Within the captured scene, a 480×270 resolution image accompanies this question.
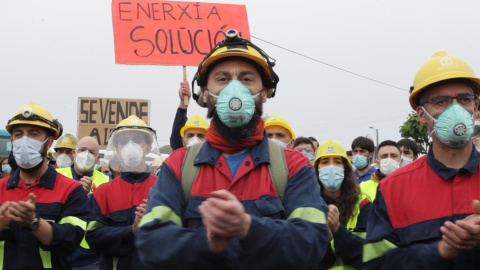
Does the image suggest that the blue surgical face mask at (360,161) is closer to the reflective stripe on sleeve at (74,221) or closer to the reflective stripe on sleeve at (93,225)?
the reflective stripe on sleeve at (93,225)

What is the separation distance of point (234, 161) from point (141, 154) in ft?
8.81

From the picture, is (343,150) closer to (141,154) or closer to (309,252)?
(141,154)

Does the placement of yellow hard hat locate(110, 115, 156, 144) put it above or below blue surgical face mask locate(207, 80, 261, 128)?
above

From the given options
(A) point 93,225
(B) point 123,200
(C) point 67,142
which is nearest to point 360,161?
(B) point 123,200

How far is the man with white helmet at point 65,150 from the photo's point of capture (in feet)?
27.1

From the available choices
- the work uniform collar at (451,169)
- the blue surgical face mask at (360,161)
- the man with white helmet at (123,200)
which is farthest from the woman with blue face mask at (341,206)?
the blue surgical face mask at (360,161)

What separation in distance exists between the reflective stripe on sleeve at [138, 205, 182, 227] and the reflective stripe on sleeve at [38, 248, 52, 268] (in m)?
2.10

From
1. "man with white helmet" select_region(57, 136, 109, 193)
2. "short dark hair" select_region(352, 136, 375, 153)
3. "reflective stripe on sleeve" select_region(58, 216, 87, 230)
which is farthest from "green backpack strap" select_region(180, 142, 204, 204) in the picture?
"short dark hair" select_region(352, 136, 375, 153)

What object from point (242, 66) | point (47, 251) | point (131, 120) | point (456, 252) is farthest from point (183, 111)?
point (456, 252)

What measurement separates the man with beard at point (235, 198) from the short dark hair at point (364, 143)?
17.8ft

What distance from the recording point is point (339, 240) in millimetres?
4078

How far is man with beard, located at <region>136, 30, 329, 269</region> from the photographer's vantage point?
1925 millimetres

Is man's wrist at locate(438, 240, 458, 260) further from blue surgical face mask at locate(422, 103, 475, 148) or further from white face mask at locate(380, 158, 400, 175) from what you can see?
white face mask at locate(380, 158, 400, 175)

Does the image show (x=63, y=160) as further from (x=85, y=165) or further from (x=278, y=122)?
(x=278, y=122)
